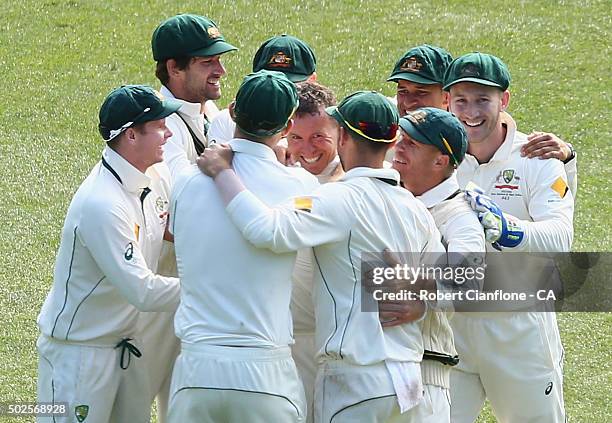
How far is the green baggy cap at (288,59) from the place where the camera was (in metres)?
5.79

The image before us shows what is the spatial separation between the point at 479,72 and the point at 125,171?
1621 millimetres

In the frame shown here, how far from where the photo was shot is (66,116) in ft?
33.9

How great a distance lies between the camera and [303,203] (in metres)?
4.34

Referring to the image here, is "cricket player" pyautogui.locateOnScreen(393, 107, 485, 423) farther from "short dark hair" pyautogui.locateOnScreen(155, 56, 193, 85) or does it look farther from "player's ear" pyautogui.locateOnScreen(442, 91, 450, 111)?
"short dark hair" pyautogui.locateOnScreen(155, 56, 193, 85)

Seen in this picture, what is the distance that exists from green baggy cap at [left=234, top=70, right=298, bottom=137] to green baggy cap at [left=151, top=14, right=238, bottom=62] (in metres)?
1.34

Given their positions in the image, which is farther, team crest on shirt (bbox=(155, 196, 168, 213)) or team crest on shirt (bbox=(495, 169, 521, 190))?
team crest on shirt (bbox=(495, 169, 521, 190))

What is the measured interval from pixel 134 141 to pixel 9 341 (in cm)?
271

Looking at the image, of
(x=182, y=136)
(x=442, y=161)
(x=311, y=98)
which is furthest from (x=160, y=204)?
(x=442, y=161)

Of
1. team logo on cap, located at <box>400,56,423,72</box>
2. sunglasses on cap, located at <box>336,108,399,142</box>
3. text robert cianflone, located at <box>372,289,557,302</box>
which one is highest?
team logo on cap, located at <box>400,56,423,72</box>

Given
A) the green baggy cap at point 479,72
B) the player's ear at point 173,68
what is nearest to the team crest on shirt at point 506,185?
the green baggy cap at point 479,72

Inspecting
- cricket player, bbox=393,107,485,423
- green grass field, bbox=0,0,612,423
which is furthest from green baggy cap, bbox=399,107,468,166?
green grass field, bbox=0,0,612,423

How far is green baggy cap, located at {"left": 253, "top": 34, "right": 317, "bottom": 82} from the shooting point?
5.79 meters

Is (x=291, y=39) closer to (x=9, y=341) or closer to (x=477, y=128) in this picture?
(x=477, y=128)

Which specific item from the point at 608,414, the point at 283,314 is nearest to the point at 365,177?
the point at 283,314
